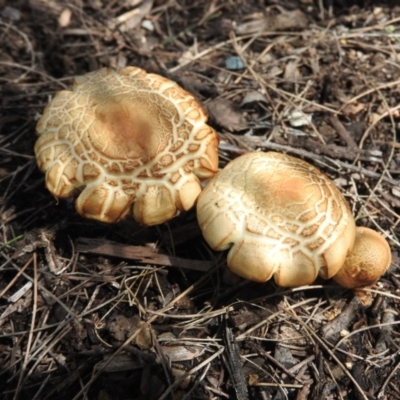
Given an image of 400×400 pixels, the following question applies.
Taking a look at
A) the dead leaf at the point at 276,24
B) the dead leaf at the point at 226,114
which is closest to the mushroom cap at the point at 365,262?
the dead leaf at the point at 226,114

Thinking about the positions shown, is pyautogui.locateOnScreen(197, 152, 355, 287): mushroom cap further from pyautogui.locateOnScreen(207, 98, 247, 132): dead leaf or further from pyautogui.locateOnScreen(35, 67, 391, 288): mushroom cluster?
pyautogui.locateOnScreen(207, 98, 247, 132): dead leaf

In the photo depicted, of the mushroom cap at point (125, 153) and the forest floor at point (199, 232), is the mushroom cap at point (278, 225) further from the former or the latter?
the forest floor at point (199, 232)

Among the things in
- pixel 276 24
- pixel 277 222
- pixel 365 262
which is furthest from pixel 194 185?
pixel 276 24

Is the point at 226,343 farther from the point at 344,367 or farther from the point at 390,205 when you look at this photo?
the point at 390,205

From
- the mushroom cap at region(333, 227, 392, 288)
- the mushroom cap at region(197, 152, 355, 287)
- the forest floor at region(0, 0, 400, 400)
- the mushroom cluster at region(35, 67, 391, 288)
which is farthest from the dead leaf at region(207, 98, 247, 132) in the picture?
the mushroom cap at region(333, 227, 392, 288)

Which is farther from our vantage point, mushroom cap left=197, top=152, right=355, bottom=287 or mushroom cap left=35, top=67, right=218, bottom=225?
mushroom cap left=35, top=67, right=218, bottom=225

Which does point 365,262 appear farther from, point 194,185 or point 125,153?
point 125,153

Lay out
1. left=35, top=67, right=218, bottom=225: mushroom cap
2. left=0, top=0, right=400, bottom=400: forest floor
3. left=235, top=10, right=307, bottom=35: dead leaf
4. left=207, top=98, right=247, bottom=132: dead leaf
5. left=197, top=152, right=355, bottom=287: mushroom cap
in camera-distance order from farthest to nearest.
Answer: left=235, top=10, right=307, bottom=35: dead leaf → left=207, top=98, right=247, bottom=132: dead leaf → left=0, top=0, right=400, bottom=400: forest floor → left=35, top=67, right=218, bottom=225: mushroom cap → left=197, top=152, right=355, bottom=287: mushroom cap
